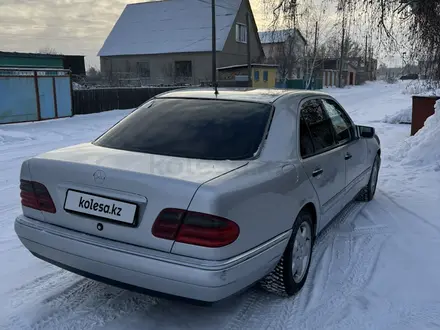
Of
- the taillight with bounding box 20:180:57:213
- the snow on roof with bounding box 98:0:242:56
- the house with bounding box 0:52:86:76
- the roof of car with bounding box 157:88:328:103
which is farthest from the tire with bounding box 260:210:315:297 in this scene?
the snow on roof with bounding box 98:0:242:56

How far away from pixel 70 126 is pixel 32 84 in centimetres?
232

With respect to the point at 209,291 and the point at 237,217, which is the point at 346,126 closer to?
the point at 237,217

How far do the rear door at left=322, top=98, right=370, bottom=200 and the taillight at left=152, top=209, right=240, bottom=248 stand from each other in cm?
223

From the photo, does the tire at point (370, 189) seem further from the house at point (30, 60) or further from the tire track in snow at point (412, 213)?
the house at point (30, 60)

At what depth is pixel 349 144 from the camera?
14.9 feet

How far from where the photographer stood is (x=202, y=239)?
2398mm

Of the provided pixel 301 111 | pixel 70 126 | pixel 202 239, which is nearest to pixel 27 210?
pixel 202 239

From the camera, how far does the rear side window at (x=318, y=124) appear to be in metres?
3.71

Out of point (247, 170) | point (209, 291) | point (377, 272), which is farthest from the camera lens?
point (377, 272)

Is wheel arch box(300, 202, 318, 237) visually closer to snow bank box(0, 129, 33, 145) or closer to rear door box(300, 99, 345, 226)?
rear door box(300, 99, 345, 226)

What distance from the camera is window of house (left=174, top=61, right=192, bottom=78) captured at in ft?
131

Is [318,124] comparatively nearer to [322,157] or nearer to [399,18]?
[322,157]

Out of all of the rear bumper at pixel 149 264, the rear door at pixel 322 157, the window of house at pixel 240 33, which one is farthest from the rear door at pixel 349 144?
the window of house at pixel 240 33

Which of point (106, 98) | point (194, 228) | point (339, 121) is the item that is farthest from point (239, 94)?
point (106, 98)
